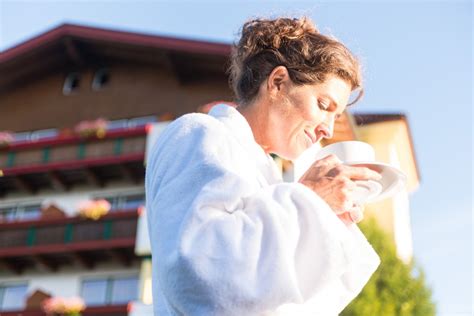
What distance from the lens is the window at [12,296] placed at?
1777cm

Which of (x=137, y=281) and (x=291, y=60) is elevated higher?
(x=137, y=281)

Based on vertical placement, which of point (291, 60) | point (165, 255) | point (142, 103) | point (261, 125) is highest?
point (142, 103)

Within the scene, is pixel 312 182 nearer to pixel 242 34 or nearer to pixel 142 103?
pixel 242 34

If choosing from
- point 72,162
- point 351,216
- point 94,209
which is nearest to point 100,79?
point 72,162

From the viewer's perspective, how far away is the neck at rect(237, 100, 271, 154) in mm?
1822

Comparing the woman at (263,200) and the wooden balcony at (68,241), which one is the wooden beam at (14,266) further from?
the woman at (263,200)

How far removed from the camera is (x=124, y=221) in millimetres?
17062

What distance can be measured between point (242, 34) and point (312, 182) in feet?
1.95

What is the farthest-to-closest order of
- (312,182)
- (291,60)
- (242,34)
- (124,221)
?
(124,221), (242,34), (291,60), (312,182)

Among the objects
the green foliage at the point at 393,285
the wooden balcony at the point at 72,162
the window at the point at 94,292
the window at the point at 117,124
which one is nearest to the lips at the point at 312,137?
the green foliage at the point at 393,285

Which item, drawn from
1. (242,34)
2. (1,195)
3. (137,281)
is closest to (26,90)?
(1,195)

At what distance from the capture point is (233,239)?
1357 millimetres

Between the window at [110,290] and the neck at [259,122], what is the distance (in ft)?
50.7

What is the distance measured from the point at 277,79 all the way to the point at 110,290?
1616 cm
